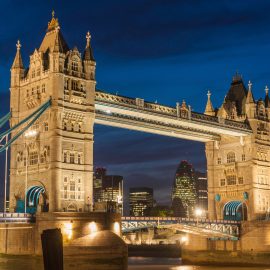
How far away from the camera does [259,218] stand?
79938mm

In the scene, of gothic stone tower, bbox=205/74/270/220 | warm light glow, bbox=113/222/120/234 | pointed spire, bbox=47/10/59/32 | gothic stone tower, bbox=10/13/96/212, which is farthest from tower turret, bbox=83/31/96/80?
gothic stone tower, bbox=205/74/270/220

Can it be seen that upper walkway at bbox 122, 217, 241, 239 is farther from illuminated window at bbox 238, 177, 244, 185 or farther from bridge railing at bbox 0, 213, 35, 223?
bridge railing at bbox 0, 213, 35, 223

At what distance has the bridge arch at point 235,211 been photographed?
276 ft

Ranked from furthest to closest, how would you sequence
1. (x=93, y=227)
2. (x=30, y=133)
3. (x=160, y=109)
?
(x=160, y=109), (x=30, y=133), (x=93, y=227)

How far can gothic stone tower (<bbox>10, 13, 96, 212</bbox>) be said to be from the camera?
57.3 meters

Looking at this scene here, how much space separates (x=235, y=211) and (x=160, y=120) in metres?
23.9

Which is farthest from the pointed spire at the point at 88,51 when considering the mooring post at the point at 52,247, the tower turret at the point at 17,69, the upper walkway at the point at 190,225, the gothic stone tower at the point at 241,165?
the mooring post at the point at 52,247

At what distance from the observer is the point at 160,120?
231ft

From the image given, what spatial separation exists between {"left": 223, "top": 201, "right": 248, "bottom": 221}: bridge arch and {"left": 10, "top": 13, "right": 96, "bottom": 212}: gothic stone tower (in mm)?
31727

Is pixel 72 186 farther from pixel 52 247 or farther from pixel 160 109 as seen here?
pixel 52 247

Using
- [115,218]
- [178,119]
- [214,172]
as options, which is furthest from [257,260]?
[115,218]

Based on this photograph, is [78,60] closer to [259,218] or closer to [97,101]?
[97,101]

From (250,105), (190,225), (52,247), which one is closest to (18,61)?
(190,225)

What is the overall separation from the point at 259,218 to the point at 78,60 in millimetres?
37070
